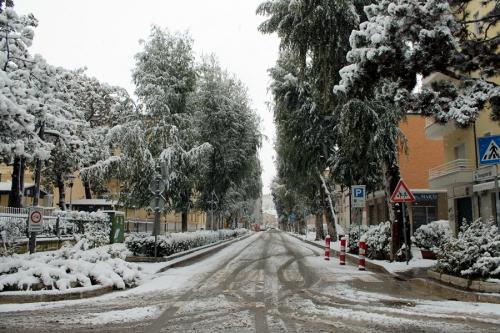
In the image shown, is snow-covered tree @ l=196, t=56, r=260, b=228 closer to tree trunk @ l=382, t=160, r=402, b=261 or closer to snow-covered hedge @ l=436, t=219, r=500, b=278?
tree trunk @ l=382, t=160, r=402, b=261

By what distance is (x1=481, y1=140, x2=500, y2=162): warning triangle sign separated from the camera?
9961 millimetres

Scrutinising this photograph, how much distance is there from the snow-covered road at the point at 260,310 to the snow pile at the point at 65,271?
0.71 metres

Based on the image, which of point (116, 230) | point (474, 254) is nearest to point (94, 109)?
point (116, 230)

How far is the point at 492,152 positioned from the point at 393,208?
26.7 feet

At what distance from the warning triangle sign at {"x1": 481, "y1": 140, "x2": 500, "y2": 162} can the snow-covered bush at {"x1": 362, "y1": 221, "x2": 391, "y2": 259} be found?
9198mm

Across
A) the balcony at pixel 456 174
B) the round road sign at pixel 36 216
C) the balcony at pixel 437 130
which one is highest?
the balcony at pixel 437 130

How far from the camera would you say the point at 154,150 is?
26.2 m

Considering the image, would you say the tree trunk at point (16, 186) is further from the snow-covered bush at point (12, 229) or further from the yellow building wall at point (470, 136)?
the yellow building wall at point (470, 136)

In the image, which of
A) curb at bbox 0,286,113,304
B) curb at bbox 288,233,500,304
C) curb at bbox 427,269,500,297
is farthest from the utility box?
curb at bbox 427,269,500,297

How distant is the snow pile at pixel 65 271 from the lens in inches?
421

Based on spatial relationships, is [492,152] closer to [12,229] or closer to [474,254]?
[474,254]

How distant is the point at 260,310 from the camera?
877 cm

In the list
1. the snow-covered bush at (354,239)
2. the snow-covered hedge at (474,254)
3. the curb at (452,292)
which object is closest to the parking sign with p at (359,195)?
the snow-covered bush at (354,239)

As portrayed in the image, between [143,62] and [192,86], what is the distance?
10.1 feet
